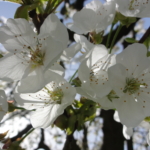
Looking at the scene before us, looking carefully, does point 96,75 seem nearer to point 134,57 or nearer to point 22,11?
point 134,57

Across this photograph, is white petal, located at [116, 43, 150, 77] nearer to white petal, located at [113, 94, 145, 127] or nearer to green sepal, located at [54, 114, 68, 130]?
white petal, located at [113, 94, 145, 127]

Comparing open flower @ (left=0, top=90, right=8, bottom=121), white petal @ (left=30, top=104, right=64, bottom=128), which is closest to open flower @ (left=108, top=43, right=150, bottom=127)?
white petal @ (left=30, top=104, right=64, bottom=128)

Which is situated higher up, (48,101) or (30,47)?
(30,47)

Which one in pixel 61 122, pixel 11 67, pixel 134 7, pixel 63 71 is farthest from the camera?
pixel 134 7

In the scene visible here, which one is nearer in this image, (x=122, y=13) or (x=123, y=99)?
(x=123, y=99)

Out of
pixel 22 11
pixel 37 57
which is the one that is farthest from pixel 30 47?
pixel 22 11

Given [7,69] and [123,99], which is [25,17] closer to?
[7,69]

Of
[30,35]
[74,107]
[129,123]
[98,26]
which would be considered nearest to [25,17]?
[30,35]

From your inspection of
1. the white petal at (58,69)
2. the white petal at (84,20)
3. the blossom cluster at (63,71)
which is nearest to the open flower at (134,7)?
the blossom cluster at (63,71)
